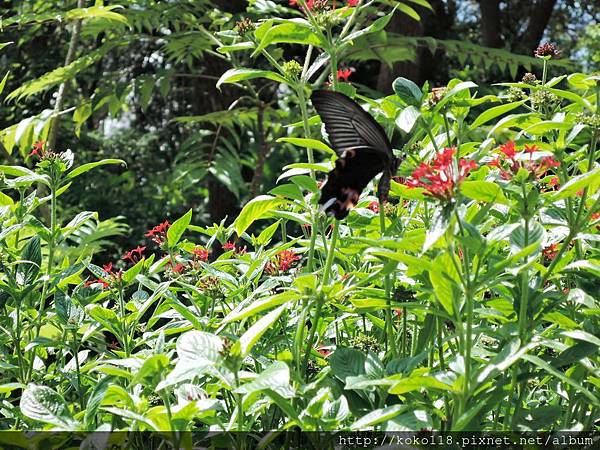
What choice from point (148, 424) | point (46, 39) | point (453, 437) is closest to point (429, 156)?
point (453, 437)

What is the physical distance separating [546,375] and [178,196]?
13.9 ft

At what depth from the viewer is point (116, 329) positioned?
0.91 metres

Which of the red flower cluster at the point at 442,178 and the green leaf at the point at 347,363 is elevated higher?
the red flower cluster at the point at 442,178

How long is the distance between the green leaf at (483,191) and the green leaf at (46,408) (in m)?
0.41

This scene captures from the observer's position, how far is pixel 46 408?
728 millimetres

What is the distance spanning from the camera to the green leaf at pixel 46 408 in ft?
2.33

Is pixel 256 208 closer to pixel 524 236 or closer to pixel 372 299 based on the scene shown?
pixel 372 299

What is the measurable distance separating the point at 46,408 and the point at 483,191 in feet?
1.45

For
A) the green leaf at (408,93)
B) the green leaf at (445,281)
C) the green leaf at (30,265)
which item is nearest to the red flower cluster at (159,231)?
the green leaf at (30,265)

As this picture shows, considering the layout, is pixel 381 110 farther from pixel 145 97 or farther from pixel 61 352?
pixel 145 97

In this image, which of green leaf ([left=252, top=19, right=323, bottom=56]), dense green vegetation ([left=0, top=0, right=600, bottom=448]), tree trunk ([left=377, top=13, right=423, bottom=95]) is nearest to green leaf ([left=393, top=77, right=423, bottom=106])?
dense green vegetation ([left=0, top=0, right=600, bottom=448])

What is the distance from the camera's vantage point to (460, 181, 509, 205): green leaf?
2.24ft

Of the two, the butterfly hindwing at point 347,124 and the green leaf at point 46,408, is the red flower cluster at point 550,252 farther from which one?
the green leaf at point 46,408

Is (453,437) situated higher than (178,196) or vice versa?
(453,437)
